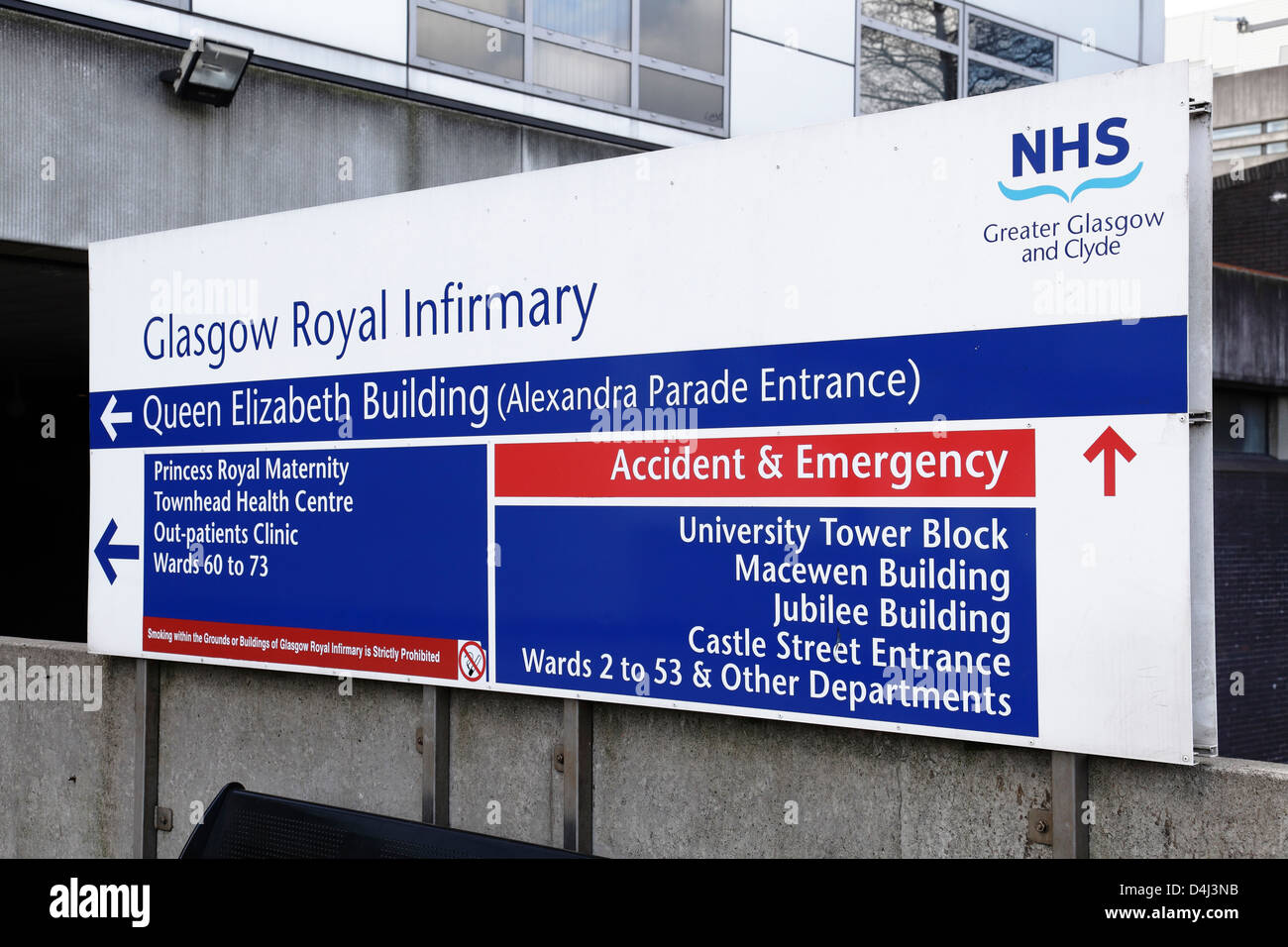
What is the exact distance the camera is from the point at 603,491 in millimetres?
4801

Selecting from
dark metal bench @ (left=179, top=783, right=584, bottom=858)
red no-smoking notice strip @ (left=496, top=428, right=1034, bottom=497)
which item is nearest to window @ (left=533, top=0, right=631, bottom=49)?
red no-smoking notice strip @ (left=496, top=428, right=1034, bottom=497)

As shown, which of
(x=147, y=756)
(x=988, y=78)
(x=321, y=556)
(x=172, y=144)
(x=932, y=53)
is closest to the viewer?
(x=321, y=556)

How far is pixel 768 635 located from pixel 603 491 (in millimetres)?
809

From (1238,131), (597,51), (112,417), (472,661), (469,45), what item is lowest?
(472,661)

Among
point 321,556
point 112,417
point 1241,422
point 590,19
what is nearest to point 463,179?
point 590,19

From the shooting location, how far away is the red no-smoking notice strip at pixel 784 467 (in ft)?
13.3

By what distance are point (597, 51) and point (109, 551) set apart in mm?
5858

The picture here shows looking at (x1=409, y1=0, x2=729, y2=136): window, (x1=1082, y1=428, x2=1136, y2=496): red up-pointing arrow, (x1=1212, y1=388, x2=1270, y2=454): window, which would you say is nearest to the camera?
(x1=1082, y1=428, x2=1136, y2=496): red up-pointing arrow

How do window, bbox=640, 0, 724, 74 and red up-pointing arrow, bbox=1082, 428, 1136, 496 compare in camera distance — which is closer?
red up-pointing arrow, bbox=1082, 428, 1136, 496

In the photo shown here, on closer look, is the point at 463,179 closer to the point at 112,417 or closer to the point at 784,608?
the point at 112,417

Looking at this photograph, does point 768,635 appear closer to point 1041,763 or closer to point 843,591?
point 843,591

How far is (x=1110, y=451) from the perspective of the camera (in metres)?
3.85

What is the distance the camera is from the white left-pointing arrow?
6.24m

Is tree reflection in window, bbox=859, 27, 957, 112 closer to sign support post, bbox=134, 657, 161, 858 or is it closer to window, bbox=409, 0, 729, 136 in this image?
window, bbox=409, 0, 729, 136
